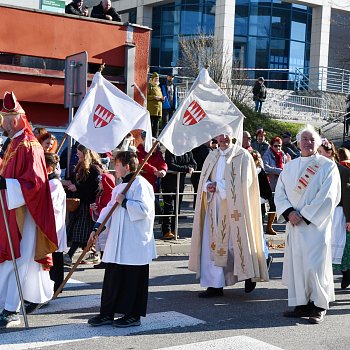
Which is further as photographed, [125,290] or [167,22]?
[167,22]

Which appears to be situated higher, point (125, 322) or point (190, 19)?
point (190, 19)

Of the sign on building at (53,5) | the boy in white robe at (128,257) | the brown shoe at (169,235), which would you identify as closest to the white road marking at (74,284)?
the boy in white robe at (128,257)

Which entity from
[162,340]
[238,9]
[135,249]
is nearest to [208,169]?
[135,249]

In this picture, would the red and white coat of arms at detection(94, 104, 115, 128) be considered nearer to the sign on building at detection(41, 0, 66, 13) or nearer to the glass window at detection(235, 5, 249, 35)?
the sign on building at detection(41, 0, 66, 13)

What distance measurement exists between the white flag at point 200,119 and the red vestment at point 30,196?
1302 millimetres

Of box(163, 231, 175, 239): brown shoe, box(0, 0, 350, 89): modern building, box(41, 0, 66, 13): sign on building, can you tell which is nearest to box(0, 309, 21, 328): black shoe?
box(163, 231, 175, 239): brown shoe

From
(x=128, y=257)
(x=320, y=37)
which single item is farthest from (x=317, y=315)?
(x=320, y=37)

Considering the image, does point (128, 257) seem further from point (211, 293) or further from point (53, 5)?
point (53, 5)

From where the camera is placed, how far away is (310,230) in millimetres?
7938

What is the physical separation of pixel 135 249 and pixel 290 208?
1.90 meters

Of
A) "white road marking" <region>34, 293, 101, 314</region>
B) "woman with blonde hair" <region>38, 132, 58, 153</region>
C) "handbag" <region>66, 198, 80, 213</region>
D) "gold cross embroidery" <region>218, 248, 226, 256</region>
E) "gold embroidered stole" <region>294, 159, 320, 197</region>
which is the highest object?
"woman with blonde hair" <region>38, 132, 58, 153</region>

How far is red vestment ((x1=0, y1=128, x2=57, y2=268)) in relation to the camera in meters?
7.22

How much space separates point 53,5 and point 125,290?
1394cm

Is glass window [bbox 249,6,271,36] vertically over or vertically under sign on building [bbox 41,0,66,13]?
over
